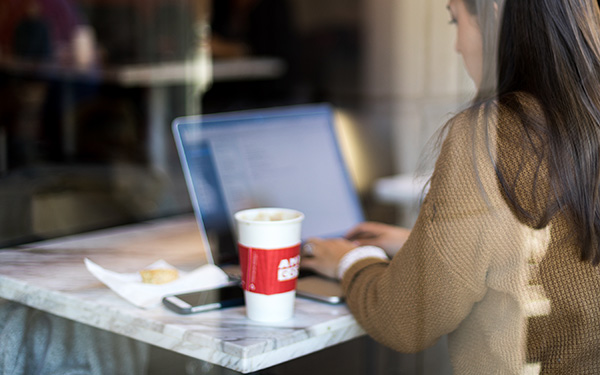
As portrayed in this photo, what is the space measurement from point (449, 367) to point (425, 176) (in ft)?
0.95

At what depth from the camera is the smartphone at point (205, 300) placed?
3.47 ft

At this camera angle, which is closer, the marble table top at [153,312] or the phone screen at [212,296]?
the marble table top at [153,312]

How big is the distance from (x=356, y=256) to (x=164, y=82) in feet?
10.9

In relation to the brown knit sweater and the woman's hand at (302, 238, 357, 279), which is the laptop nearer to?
the woman's hand at (302, 238, 357, 279)

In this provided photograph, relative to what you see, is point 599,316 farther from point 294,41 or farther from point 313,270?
point 294,41

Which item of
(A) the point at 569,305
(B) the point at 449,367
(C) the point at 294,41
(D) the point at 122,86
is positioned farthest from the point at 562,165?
(C) the point at 294,41

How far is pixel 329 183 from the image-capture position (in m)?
1.50

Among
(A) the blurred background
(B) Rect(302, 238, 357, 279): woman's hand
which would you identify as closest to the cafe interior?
(A) the blurred background

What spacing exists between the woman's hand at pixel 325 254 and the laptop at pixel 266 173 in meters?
0.02

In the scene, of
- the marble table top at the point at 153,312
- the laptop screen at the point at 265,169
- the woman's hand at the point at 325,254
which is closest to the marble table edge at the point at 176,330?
the marble table top at the point at 153,312

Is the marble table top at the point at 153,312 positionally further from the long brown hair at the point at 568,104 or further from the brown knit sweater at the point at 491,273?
the long brown hair at the point at 568,104

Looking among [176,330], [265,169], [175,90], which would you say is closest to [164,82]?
[175,90]

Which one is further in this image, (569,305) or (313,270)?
(313,270)

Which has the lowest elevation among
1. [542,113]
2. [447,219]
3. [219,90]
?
[219,90]
